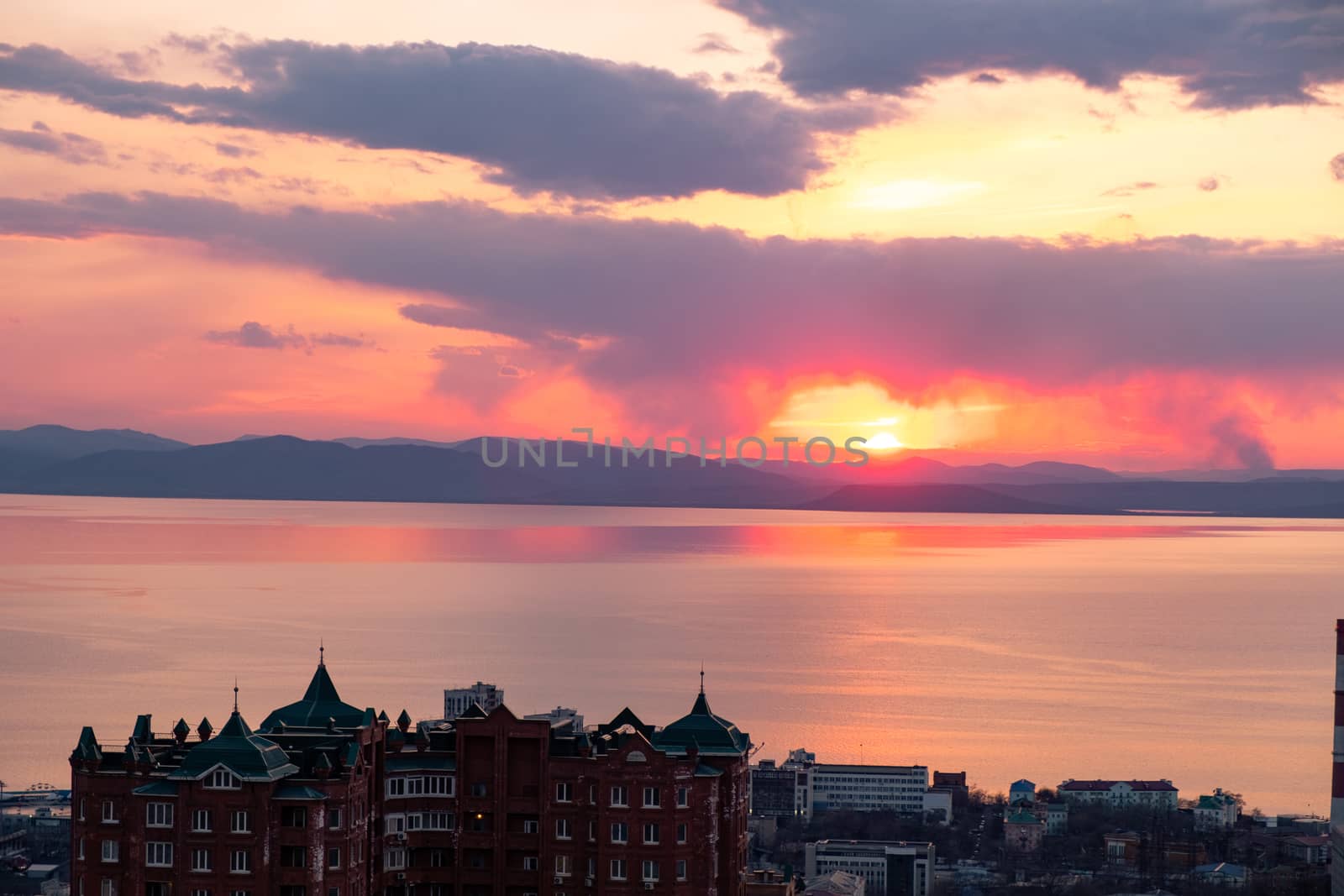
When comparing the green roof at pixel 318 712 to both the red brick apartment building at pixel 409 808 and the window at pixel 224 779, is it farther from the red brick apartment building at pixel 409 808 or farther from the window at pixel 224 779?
the window at pixel 224 779

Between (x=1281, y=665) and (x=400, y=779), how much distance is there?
127 meters

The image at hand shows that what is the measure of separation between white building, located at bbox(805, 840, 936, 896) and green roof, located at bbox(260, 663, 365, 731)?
121 ft

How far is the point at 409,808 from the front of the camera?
46.5 m

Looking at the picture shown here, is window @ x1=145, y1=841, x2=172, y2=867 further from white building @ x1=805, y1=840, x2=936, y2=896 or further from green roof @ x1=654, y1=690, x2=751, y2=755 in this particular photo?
white building @ x1=805, y1=840, x2=936, y2=896

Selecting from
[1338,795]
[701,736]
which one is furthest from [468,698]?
[701,736]

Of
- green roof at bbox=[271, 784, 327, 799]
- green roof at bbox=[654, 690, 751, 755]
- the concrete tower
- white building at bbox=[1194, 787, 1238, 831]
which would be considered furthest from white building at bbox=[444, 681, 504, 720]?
green roof at bbox=[271, 784, 327, 799]

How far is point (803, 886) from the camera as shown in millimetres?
69000

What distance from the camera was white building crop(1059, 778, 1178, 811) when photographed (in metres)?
92.9

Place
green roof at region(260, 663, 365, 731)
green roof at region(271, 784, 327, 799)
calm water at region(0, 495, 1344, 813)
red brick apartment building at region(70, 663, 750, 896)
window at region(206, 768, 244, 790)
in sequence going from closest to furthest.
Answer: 1. window at region(206, 768, 244, 790)
2. red brick apartment building at region(70, 663, 750, 896)
3. green roof at region(271, 784, 327, 799)
4. green roof at region(260, 663, 365, 731)
5. calm water at region(0, 495, 1344, 813)

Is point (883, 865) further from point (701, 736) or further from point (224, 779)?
point (224, 779)

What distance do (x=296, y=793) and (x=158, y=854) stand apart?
371 centimetres

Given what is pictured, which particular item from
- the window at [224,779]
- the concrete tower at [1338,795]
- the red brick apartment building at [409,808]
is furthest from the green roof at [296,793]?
the concrete tower at [1338,795]

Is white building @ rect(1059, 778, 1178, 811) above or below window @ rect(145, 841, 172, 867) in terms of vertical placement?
below

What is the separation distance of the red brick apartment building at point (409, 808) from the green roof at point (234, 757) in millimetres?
41
